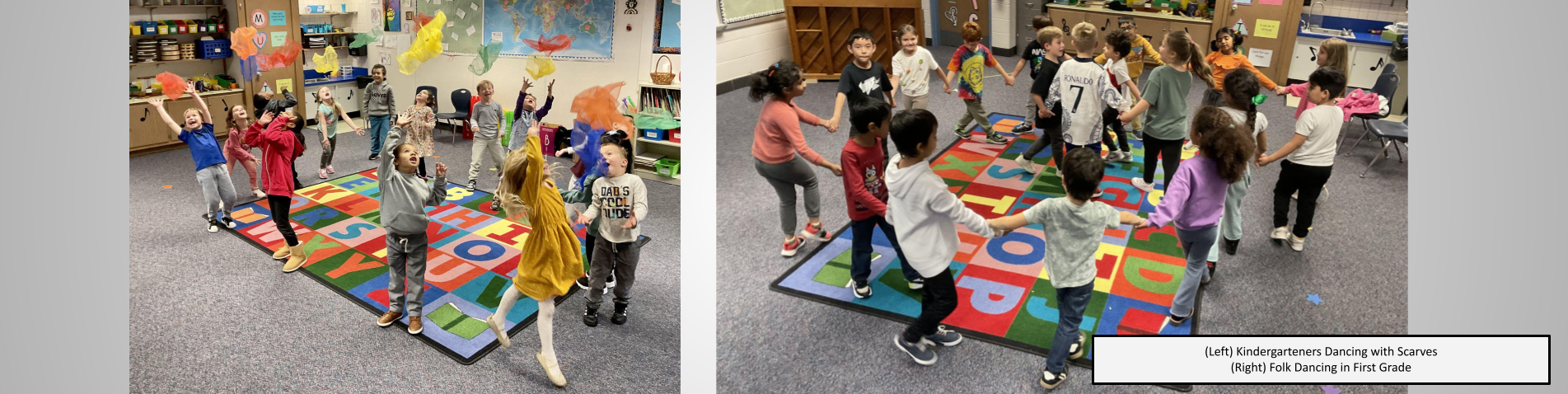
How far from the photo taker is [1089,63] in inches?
108

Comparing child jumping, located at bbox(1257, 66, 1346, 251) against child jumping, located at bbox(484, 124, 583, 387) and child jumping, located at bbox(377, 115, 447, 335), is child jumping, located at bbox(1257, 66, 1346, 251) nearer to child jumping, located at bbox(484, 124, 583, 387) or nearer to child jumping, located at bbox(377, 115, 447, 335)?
child jumping, located at bbox(484, 124, 583, 387)

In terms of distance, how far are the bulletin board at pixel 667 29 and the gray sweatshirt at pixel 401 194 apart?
1799 millimetres

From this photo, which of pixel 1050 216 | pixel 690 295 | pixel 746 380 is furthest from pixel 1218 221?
pixel 690 295

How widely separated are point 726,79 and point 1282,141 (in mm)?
2001

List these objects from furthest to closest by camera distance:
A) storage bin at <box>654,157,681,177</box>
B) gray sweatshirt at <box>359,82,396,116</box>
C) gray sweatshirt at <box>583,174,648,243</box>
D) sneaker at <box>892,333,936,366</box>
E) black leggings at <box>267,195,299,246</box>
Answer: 1. storage bin at <box>654,157,681,177</box>
2. black leggings at <box>267,195,299,246</box>
3. gray sweatshirt at <box>359,82,396,116</box>
4. gray sweatshirt at <box>583,174,648,243</box>
5. sneaker at <box>892,333,936,366</box>

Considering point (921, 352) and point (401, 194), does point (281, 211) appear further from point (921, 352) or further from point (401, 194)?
point (921, 352)

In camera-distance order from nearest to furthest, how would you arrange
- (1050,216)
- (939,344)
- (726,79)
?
(1050,216), (939,344), (726,79)

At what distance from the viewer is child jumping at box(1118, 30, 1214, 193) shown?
2.53 meters

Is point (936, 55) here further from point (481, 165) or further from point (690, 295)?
point (481, 165)

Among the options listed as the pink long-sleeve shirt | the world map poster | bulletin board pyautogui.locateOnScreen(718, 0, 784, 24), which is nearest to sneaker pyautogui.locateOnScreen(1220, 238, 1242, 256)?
the pink long-sleeve shirt

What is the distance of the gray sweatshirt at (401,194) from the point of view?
11.0ft

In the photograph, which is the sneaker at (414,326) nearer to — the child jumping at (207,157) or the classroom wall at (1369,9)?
the child jumping at (207,157)

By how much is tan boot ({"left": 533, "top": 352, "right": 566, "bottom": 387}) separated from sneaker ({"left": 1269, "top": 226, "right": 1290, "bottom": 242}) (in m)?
2.71

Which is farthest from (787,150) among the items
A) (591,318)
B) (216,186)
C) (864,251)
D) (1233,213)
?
(216,186)
